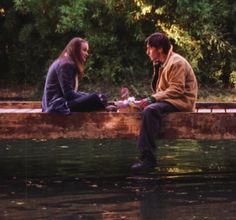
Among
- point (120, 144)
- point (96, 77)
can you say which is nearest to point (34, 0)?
point (96, 77)

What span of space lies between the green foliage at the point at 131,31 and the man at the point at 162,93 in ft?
41.3

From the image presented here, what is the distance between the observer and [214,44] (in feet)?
68.1

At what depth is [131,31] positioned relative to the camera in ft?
70.7

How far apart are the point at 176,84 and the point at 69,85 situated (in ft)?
3.53

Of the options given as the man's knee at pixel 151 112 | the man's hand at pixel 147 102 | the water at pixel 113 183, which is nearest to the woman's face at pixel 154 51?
the man's hand at pixel 147 102

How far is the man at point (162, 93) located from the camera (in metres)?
7.20

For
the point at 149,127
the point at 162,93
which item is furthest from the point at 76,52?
the point at 149,127

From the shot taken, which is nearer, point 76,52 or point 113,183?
point 113,183

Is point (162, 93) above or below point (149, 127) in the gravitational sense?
above

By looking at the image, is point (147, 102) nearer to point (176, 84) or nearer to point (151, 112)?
point (151, 112)

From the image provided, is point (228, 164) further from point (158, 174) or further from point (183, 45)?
point (183, 45)

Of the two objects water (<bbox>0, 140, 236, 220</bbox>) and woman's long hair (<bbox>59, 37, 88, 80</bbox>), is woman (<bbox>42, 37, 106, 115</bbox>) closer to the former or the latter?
woman's long hair (<bbox>59, 37, 88, 80</bbox>)

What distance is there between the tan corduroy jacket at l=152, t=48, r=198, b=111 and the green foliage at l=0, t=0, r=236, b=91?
41.3 ft

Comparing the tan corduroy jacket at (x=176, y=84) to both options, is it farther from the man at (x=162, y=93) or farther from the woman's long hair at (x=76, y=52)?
the woman's long hair at (x=76, y=52)
